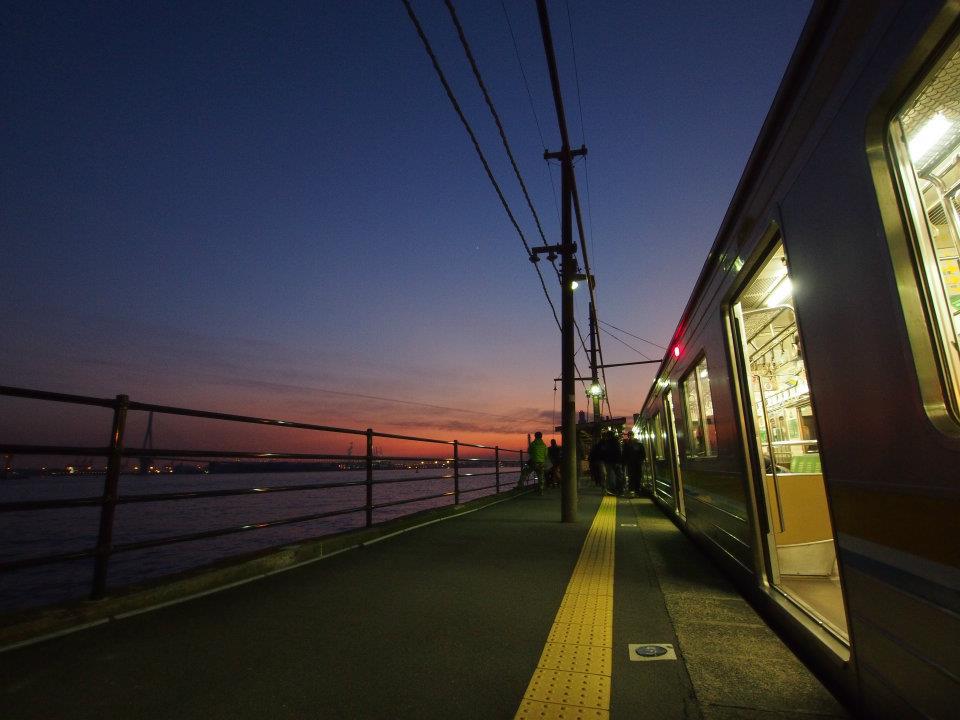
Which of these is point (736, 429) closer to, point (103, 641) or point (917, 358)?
point (917, 358)

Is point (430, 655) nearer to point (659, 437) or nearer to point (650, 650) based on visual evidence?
point (650, 650)

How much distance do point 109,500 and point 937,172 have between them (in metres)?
4.15

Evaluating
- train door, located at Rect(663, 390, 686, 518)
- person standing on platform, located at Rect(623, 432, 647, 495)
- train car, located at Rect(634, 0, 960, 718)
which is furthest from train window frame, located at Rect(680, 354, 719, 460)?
person standing on platform, located at Rect(623, 432, 647, 495)

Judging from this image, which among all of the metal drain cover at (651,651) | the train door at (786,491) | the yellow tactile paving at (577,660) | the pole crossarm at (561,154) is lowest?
the metal drain cover at (651,651)

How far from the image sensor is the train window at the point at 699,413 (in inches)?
160

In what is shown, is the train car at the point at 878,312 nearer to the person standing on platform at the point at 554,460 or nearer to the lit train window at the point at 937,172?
the lit train window at the point at 937,172

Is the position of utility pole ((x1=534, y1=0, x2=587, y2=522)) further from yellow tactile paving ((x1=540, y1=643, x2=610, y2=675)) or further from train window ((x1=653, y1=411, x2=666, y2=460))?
yellow tactile paving ((x1=540, y1=643, x2=610, y2=675))

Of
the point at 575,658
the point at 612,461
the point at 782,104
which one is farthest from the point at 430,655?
the point at 612,461

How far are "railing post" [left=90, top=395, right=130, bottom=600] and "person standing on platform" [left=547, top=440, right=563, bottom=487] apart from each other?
36.9ft

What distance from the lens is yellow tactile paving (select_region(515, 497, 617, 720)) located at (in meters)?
1.61

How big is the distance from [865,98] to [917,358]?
727mm

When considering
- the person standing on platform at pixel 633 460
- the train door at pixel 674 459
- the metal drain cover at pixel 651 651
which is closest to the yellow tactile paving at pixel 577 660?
the metal drain cover at pixel 651 651

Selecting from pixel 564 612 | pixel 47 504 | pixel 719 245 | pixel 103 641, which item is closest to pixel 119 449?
pixel 47 504

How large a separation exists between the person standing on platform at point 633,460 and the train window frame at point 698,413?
650 cm
